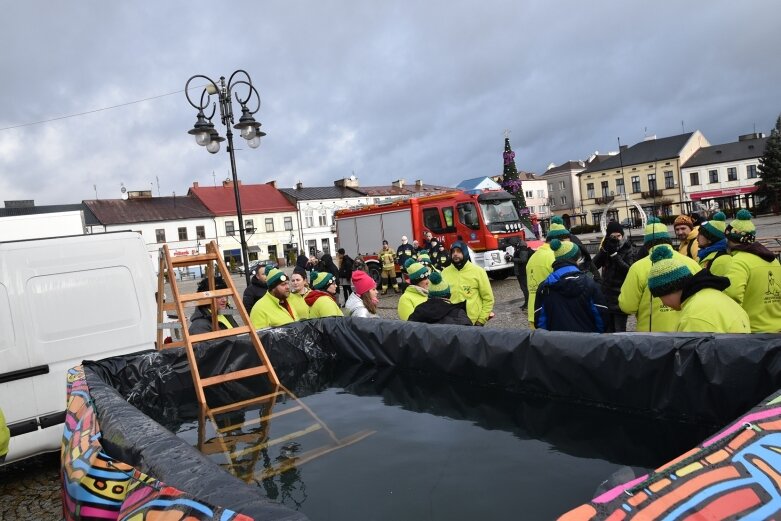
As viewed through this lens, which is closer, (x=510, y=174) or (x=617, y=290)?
(x=617, y=290)

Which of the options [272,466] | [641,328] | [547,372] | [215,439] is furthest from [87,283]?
[641,328]

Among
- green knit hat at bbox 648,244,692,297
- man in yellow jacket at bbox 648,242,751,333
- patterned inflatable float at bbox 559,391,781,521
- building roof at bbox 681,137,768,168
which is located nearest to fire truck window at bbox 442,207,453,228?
man in yellow jacket at bbox 648,242,751,333

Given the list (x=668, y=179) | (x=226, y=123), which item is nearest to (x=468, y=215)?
(x=226, y=123)

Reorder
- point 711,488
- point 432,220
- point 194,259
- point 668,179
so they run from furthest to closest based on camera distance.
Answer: point 668,179 < point 432,220 < point 194,259 < point 711,488

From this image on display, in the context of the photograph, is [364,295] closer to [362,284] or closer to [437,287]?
[362,284]

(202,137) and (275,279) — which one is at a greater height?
(202,137)

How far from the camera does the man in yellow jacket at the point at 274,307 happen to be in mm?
5641

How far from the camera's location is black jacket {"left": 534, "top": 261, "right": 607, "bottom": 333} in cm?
455

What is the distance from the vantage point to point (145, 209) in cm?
5722

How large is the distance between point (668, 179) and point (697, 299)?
69904mm

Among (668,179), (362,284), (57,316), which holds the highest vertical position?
(668,179)

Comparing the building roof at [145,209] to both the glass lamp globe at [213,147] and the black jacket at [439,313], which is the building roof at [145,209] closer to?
the glass lamp globe at [213,147]

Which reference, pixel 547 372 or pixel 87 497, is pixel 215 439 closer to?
pixel 87 497

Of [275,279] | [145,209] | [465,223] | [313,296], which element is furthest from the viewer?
[145,209]
